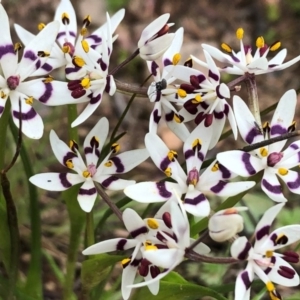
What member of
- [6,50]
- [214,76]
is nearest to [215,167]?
[214,76]

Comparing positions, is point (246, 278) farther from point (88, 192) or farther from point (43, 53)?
point (43, 53)

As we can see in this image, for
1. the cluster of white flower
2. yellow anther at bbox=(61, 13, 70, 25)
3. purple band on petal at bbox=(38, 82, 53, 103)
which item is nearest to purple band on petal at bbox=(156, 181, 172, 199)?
the cluster of white flower

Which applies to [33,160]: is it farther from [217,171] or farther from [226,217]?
[226,217]

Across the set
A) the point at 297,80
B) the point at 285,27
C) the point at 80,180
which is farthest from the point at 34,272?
the point at 285,27

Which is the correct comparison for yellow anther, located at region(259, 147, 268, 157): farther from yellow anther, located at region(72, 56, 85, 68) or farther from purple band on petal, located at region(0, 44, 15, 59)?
purple band on petal, located at region(0, 44, 15, 59)

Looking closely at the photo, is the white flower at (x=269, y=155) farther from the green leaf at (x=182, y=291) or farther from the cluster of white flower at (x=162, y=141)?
the green leaf at (x=182, y=291)

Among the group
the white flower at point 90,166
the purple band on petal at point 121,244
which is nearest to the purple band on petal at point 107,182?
the white flower at point 90,166

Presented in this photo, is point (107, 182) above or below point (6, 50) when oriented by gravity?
below
